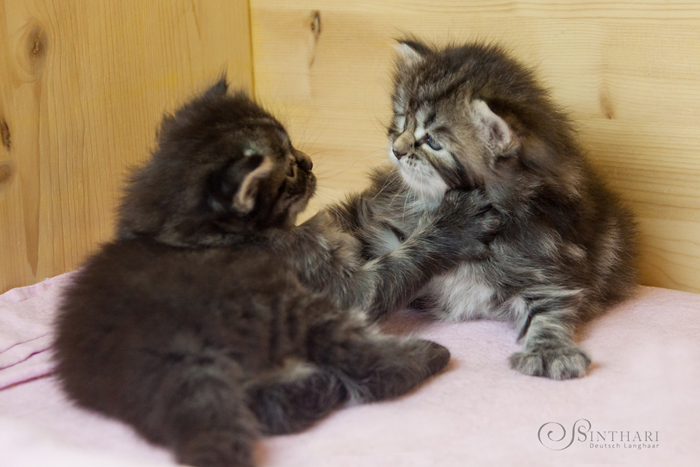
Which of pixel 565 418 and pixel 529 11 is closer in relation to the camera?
pixel 565 418

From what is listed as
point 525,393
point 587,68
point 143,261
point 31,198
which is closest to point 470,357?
point 525,393

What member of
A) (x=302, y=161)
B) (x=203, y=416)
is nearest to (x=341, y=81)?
(x=302, y=161)

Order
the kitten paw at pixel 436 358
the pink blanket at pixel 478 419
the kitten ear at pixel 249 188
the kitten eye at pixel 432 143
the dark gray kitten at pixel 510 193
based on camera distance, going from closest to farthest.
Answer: the pink blanket at pixel 478 419, the kitten ear at pixel 249 188, the kitten paw at pixel 436 358, the dark gray kitten at pixel 510 193, the kitten eye at pixel 432 143

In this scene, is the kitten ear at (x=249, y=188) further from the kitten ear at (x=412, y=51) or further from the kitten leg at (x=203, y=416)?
the kitten ear at (x=412, y=51)

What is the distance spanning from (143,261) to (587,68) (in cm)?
152

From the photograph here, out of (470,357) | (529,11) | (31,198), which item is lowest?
(470,357)

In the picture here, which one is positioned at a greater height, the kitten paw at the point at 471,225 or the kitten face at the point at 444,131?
the kitten face at the point at 444,131

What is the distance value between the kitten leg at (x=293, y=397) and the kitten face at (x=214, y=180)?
1.20 ft

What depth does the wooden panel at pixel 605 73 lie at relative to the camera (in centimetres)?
204

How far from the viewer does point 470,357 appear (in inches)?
69.2

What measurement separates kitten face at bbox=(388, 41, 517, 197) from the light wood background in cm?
50

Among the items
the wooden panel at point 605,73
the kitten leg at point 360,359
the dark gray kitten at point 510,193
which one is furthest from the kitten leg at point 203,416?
the wooden panel at point 605,73

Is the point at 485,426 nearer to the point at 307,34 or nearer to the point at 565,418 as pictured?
the point at 565,418

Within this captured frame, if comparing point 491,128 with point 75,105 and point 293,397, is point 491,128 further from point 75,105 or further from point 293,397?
point 75,105
